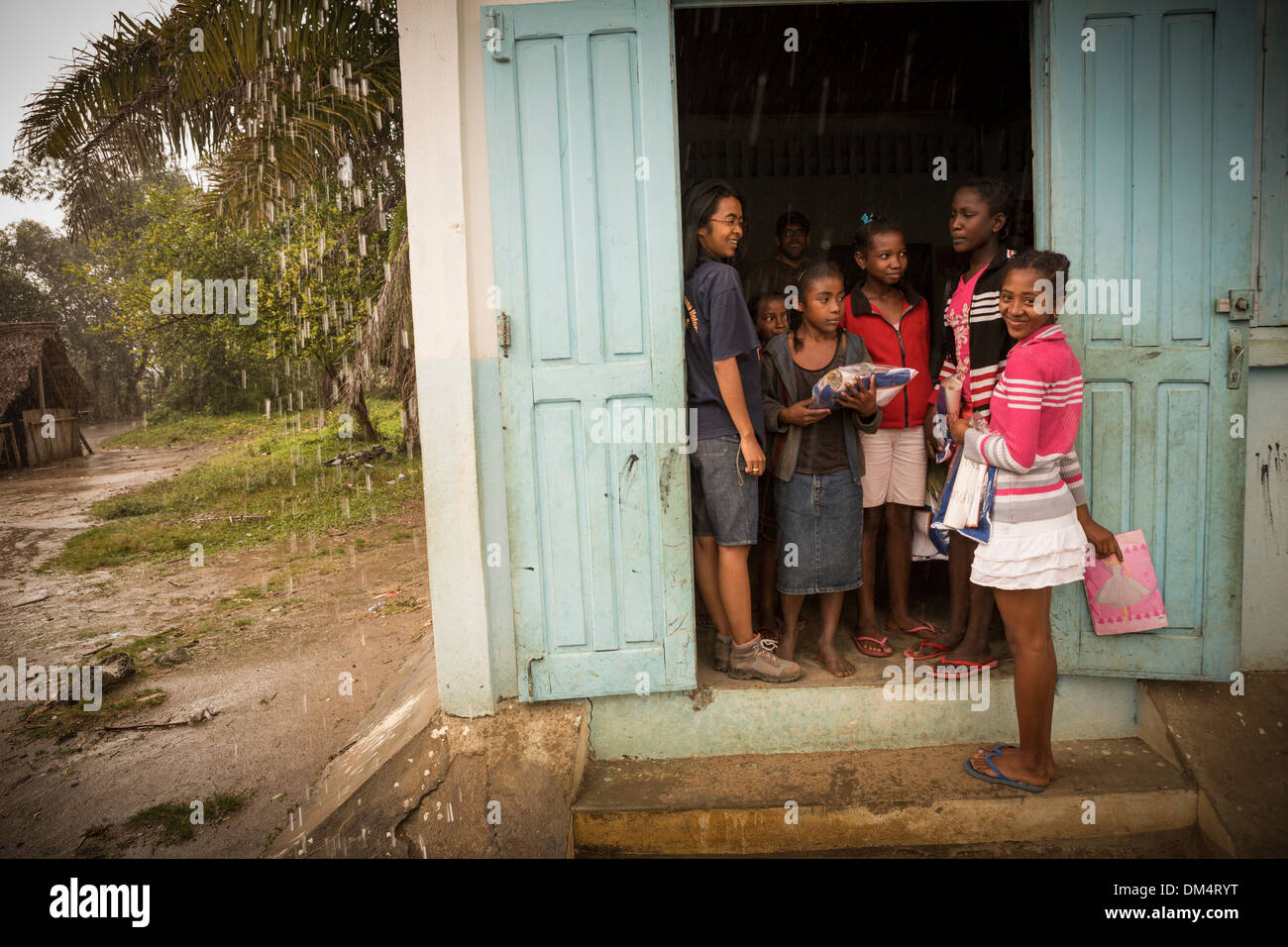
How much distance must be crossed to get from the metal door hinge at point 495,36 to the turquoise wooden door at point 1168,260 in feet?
7.10

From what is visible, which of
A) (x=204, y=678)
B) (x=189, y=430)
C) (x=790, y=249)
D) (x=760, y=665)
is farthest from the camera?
(x=189, y=430)

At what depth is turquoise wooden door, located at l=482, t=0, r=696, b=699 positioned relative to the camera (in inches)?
122

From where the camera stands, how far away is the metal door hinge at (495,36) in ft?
10.0

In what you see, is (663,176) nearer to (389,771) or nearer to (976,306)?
(976,306)

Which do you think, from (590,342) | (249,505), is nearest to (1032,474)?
(590,342)

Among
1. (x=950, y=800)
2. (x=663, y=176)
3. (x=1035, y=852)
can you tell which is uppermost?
(x=663, y=176)

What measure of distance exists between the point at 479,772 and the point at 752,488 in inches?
63.2

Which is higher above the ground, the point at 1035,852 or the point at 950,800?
the point at 950,800

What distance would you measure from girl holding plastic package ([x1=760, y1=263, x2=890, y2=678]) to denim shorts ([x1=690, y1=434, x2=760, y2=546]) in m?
0.26

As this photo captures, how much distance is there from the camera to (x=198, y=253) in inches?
528

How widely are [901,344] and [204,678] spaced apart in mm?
4802

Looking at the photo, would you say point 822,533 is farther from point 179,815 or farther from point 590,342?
point 179,815

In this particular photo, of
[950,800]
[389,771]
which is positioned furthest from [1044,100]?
[389,771]

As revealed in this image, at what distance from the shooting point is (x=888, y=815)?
3.03 metres
